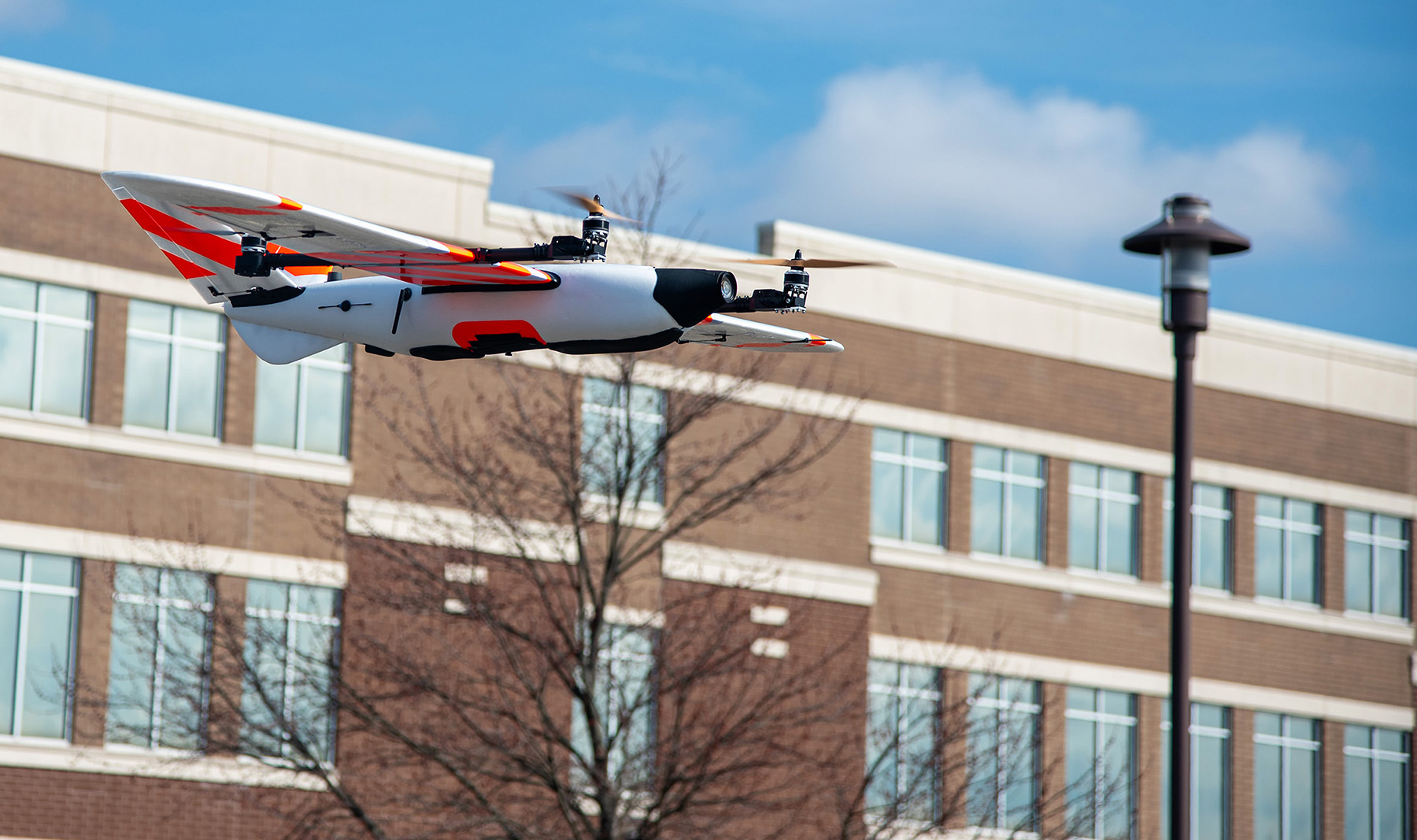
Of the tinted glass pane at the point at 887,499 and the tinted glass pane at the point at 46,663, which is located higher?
the tinted glass pane at the point at 887,499

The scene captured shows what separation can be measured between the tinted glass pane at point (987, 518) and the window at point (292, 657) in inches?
486

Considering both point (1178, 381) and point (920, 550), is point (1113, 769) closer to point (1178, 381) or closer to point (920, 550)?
point (920, 550)

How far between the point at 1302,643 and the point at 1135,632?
4154mm

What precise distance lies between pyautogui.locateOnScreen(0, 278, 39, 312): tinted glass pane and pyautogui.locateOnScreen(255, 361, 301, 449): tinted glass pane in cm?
335

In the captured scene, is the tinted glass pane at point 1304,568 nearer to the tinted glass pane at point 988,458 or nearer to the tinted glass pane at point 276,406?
the tinted glass pane at point 988,458

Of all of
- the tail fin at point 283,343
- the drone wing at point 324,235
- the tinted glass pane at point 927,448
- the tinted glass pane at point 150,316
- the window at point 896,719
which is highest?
the tinted glass pane at point 150,316

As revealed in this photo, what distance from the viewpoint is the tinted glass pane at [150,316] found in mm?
30641

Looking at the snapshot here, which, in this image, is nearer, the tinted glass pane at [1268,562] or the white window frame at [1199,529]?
the white window frame at [1199,529]

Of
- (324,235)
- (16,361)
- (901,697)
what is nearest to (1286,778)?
(901,697)

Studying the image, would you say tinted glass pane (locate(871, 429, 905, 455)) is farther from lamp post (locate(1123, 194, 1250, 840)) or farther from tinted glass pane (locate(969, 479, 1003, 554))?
lamp post (locate(1123, 194, 1250, 840))

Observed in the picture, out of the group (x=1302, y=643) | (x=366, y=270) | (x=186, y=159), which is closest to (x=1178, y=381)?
(x=366, y=270)

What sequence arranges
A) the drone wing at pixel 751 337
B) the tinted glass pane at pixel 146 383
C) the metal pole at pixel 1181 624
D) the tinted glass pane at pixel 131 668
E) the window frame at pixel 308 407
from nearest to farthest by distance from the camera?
the drone wing at pixel 751 337
the metal pole at pixel 1181 624
the tinted glass pane at pixel 131 668
the tinted glass pane at pixel 146 383
the window frame at pixel 308 407

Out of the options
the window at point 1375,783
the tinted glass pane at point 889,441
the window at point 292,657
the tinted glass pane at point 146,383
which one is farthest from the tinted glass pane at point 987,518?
the tinted glass pane at point 146,383

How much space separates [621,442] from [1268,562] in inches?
757
